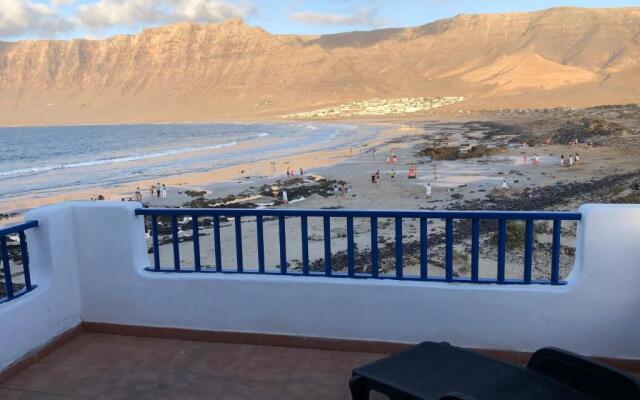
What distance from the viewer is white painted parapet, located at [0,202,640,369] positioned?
146 inches

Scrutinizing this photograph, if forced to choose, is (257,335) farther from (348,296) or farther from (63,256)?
(63,256)

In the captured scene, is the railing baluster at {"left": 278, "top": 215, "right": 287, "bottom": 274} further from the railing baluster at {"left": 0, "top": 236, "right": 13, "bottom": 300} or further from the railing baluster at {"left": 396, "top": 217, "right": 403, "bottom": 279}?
the railing baluster at {"left": 0, "top": 236, "right": 13, "bottom": 300}

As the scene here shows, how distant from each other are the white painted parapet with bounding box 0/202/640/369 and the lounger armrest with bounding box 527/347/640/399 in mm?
1012

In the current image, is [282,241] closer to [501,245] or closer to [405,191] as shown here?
[501,245]

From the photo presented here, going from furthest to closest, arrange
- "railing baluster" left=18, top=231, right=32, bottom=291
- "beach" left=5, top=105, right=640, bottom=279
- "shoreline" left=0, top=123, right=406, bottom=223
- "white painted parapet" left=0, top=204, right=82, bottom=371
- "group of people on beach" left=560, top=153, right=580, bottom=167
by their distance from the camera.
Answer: "group of people on beach" left=560, top=153, right=580, bottom=167 → "shoreline" left=0, top=123, right=406, bottom=223 → "beach" left=5, top=105, right=640, bottom=279 → "railing baluster" left=18, top=231, right=32, bottom=291 → "white painted parapet" left=0, top=204, right=82, bottom=371

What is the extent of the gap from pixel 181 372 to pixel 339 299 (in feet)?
4.08

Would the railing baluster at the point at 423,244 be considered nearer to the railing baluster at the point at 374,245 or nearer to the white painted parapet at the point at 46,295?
the railing baluster at the point at 374,245

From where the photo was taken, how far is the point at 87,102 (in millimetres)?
197500

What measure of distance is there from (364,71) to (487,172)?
177815 millimetres

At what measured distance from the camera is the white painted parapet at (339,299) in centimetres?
370

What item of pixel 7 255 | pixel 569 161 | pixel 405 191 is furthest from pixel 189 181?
pixel 7 255

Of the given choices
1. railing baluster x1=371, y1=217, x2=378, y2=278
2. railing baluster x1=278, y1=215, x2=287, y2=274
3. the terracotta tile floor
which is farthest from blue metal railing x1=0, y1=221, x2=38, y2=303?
railing baluster x1=371, y1=217, x2=378, y2=278

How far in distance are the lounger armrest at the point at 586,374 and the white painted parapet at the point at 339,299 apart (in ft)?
3.32

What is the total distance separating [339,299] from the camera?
13.7ft
